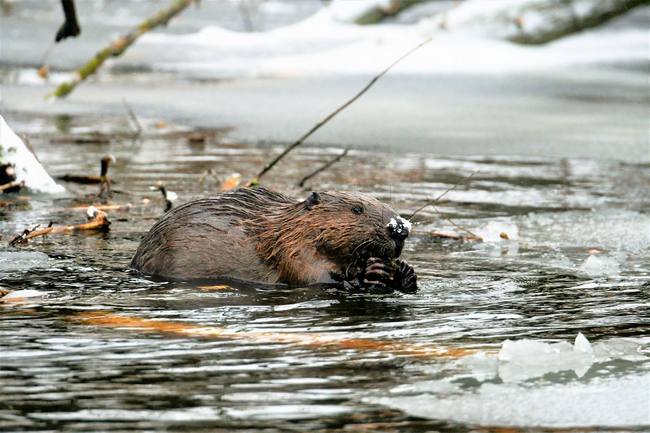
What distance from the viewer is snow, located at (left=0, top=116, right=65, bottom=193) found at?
23.5 ft

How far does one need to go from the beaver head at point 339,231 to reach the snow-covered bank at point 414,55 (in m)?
9.73

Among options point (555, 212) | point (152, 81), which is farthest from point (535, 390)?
point (152, 81)

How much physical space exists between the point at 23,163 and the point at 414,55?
8882 mm

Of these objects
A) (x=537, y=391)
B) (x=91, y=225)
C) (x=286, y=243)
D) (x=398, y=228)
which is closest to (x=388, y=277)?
(x=398, y=228)

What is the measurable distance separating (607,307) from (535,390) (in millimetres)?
1297

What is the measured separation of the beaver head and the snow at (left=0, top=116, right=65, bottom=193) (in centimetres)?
252

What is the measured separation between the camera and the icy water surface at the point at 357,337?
10.9 feet

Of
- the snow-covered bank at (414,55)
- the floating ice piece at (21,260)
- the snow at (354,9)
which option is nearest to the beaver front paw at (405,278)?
the floating ice piece at (21,260)

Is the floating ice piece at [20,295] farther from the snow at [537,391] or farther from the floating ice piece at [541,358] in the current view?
the floating ice piece at [541,358]

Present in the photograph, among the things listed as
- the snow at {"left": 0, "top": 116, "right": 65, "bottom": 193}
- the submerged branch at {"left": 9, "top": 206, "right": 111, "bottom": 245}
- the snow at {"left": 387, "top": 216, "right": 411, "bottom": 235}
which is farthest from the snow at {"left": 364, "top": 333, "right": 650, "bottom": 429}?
the snow at {"left": 0, "top": 116, "right": 65, "bottom": 193}

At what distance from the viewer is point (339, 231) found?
5.09m

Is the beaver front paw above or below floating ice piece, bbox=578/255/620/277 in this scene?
above

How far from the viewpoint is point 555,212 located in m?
7.11

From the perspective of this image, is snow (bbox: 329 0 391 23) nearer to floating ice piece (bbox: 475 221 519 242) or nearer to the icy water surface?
the icy water surface
